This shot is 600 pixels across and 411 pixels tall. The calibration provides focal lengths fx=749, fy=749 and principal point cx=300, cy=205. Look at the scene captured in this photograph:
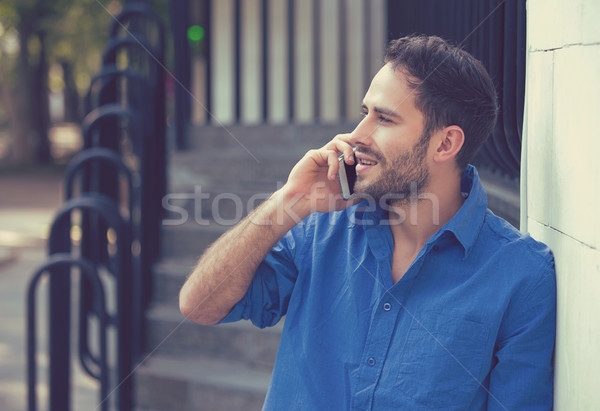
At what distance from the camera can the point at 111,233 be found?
423 centimetres

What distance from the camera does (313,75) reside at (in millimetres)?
6273

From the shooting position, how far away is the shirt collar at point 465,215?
1.70 metres

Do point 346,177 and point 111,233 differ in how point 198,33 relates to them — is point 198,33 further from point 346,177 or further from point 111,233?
point 346,177

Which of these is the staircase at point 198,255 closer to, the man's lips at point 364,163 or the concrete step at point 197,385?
the concrete step at point 197,385

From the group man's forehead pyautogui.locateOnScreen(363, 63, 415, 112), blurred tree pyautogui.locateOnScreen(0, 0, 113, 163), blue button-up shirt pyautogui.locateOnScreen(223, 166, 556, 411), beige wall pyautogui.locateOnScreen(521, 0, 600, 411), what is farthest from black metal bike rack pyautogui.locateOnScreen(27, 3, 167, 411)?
blurred tree pyautogui.locateOnScreen(0, 0, 113, 163)

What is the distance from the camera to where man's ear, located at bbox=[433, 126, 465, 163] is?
1.84m

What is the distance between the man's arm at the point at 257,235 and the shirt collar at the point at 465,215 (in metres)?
0.06

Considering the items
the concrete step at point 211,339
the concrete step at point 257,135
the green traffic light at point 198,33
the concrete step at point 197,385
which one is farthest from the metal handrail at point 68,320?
the green traffic light at point 198,33

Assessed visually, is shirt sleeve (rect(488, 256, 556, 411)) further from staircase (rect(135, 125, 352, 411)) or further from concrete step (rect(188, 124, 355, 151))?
concrete step (rect(188, 124, 355, 151))

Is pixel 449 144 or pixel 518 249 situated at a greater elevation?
pixel 449 144

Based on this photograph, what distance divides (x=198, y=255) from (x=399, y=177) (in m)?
2.98

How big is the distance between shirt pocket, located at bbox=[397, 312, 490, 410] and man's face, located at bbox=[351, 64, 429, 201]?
0.37 meters

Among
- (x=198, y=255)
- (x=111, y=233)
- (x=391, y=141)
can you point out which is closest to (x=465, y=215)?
(x=391, y=141)

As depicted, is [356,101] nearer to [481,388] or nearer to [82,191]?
[82,191]
